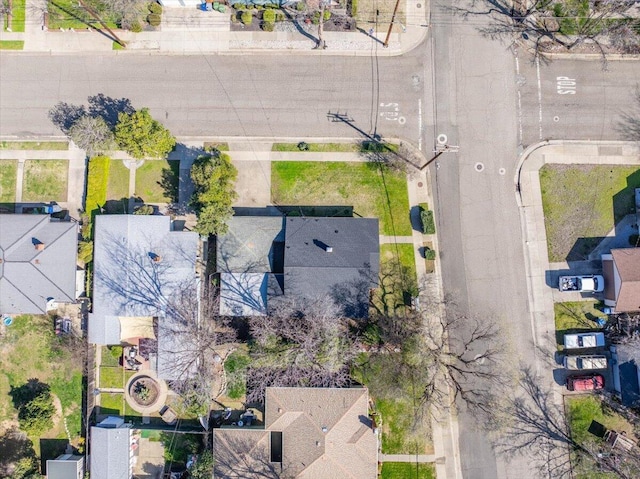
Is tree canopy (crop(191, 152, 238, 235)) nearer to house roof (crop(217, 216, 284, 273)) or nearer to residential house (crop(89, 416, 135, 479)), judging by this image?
house roof (crop(217, 216, 284, 273))

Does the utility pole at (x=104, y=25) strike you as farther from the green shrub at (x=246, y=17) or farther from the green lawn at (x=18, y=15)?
the green shrub at (x=246, y=17)

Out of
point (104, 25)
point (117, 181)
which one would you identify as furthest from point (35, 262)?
point (104, 25)

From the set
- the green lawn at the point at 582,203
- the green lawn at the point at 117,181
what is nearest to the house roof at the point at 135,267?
the green lawn at the point at 117,181

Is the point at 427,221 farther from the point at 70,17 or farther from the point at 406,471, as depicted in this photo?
the point at 70,17

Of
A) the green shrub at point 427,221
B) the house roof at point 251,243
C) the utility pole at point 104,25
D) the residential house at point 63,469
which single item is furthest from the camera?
the utility pole at point 104,25

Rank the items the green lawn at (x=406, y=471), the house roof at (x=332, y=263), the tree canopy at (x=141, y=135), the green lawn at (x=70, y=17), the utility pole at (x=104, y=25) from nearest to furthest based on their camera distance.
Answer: the tree canopy at (x=141, y=135)
the house roof at (x=332, y=263)
the green lawn at (x=406, y=471)
the utility pole at (x=104, y=25)
the green lawn at (x=70, y=17)

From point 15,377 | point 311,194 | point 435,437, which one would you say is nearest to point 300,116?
point 311,194
